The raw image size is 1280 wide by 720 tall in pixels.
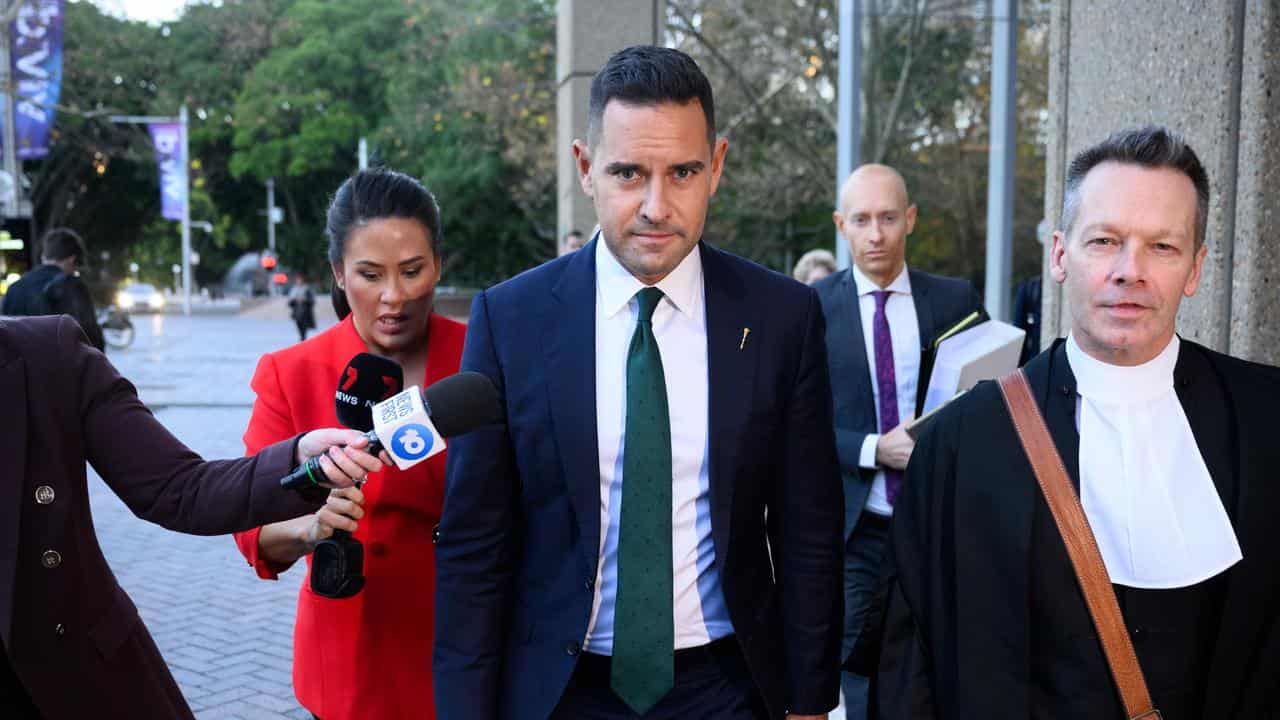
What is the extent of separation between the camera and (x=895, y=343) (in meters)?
4.50

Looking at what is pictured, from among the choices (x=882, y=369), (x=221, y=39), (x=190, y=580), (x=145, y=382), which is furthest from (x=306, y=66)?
(x=882, y=369)

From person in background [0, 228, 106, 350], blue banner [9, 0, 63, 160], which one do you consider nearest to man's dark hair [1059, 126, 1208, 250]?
person in background [0, 228, 106, 350]

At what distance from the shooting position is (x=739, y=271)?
255 centimetres

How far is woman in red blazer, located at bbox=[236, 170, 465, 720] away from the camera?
9.29 feet

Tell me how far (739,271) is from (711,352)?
0.22 meters

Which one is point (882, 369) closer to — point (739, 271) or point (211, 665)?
point (739, 271)

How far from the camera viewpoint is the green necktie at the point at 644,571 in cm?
232

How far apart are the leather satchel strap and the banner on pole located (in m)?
38.8

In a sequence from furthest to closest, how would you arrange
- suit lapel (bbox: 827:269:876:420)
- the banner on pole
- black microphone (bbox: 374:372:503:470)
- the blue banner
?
the banner on pole → the blue banner → suit lapel (bbox: 827:269:876:420) → black microphone (bbox: 374:372:503:470)

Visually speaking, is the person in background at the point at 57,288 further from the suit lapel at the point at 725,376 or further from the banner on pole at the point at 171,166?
the banner on pole at the point at 171,166

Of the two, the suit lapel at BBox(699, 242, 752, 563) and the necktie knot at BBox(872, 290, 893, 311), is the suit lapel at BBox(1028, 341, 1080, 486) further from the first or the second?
the necktie knot at BBox(872, 290, 893, 311)

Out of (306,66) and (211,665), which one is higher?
(306,66)

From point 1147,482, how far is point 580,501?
40.6 inches

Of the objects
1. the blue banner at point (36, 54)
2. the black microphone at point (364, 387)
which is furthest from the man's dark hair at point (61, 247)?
the blue banner at point (36, 54)
